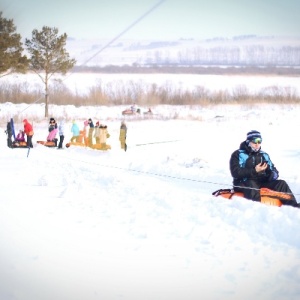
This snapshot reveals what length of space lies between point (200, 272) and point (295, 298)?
26 cm

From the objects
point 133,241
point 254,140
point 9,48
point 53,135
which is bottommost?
point 133,241

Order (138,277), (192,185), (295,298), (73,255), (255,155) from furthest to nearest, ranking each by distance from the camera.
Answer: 1. (192,185)
2. (255,155)
3. (73,255)
4. (138,277)
5. (295,298)

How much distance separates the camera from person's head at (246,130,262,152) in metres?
2.34

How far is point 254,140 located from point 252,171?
14 cm

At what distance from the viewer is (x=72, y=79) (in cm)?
711

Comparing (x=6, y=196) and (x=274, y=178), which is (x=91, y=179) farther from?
(x=274, y=178)

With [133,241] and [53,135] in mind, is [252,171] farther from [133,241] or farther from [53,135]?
[53,135]

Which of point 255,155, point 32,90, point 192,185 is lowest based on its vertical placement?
point 192,185

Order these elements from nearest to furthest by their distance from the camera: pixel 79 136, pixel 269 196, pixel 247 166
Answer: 1. pixel 269 196
2. pixel 247 166
3. pixel 79 136

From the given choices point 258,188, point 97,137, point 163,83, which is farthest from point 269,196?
point 163,83

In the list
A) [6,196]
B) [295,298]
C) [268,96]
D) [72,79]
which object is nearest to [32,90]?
[6,196]

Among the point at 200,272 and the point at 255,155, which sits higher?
the point at 255,155

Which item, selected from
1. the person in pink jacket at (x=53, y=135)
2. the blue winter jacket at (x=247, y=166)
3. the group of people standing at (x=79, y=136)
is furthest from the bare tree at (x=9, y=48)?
the person in pink jacket at (x=53, y=135)

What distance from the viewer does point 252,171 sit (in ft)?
7.64
